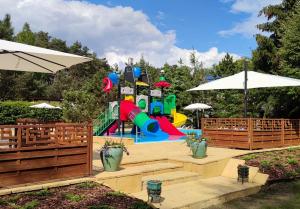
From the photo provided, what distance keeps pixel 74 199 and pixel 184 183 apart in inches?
128

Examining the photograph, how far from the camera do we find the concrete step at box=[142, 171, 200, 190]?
8.27 m

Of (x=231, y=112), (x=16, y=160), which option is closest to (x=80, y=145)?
(x=16, y=160)

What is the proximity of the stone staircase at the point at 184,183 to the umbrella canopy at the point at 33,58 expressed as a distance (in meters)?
2.42

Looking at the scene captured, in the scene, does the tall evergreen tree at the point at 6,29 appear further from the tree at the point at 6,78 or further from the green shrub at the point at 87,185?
the green shrub at the point at 87,185

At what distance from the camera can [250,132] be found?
39.6 ft

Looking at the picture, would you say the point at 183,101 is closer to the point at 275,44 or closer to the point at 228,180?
the point at 275,44

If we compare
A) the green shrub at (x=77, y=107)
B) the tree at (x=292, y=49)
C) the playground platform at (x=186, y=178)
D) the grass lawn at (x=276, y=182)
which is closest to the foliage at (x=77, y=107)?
the green shrub at (x=77, y=107)

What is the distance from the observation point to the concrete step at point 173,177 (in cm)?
827

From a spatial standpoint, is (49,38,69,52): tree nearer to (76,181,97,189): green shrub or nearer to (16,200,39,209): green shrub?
(76,181,97,189): green shrub

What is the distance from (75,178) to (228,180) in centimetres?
415

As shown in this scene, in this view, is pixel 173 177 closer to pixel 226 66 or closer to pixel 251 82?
pixel 251 82

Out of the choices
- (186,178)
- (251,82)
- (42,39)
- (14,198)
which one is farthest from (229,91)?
(42,39)

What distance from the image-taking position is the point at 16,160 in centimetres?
641

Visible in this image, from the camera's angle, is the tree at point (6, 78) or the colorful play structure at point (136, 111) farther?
the tree at point (6, 78)
